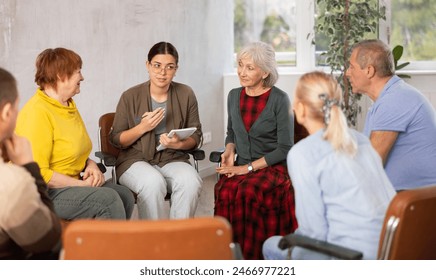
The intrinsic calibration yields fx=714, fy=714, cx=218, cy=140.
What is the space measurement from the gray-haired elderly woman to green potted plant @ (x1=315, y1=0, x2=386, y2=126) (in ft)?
8.29

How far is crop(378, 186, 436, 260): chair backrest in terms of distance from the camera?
230cm

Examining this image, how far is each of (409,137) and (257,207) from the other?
35.6 inches

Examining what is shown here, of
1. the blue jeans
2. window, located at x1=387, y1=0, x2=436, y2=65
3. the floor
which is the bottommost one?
the floor

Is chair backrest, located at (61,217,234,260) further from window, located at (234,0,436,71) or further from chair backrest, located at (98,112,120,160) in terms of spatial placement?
window, located at (234,0,436,71)

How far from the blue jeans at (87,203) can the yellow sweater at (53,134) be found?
0.36 ft

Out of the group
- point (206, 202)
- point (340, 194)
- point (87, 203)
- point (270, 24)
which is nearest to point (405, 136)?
point (340, 194)

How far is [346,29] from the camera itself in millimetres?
6383

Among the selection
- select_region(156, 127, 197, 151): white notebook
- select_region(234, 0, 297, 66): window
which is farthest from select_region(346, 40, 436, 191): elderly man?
select_region(234, 0, 297, 66): window

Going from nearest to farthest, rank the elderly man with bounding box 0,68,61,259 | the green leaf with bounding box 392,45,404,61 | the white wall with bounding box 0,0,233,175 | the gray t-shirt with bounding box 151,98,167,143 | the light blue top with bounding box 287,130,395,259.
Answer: the elderly man with bounding box 0,68,61,259 < the light blue top with bounding box 287,130,395,259 < the gray t-shirt with bounding box 151,98,167,143 < the white wall with bounding box 0,0,233,175 < the green leaf with bounding box 392,45,404,61

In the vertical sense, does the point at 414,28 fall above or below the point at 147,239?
above

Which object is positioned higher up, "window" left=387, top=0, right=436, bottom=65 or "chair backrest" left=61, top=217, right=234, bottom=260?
"window" left=387, top=0, right=436, bottom=65

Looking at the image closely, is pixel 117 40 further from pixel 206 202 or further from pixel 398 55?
pixel 398 55
